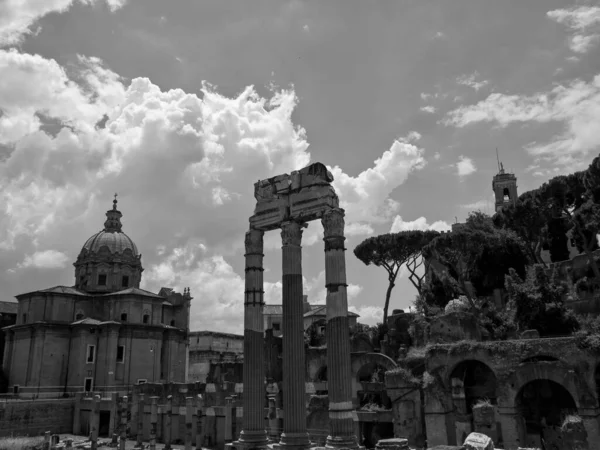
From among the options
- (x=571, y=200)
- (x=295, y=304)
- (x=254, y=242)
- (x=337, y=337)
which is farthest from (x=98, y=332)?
(x=571, y=200)

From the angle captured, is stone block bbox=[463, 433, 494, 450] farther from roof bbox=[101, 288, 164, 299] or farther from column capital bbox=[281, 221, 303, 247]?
roof bbox=[101, 288, 164, 299]

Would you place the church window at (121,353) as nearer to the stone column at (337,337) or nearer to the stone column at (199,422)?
the stone column at (199,422)

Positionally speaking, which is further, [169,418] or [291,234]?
[169,418]

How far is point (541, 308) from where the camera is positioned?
28.9m

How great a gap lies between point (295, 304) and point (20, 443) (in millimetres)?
24396

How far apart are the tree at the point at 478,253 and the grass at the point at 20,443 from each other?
2797 centimetres

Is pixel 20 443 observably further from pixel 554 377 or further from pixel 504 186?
pixel 504 186

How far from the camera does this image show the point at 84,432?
37.2m

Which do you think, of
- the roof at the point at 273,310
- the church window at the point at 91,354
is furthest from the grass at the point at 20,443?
the roof at the point at 273,310

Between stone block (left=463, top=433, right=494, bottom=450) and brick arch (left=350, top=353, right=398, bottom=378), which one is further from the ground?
brick arch (left=350, top=353, right=398, bottom=378)

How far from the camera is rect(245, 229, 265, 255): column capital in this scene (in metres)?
16.9

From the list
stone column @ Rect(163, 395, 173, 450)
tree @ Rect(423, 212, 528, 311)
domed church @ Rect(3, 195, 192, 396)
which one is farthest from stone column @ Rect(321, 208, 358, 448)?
domed church @ Rect(3, 195, 192, 396)

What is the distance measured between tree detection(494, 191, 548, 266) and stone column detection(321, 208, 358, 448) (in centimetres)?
2822

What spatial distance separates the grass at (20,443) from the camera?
95.0 feet
